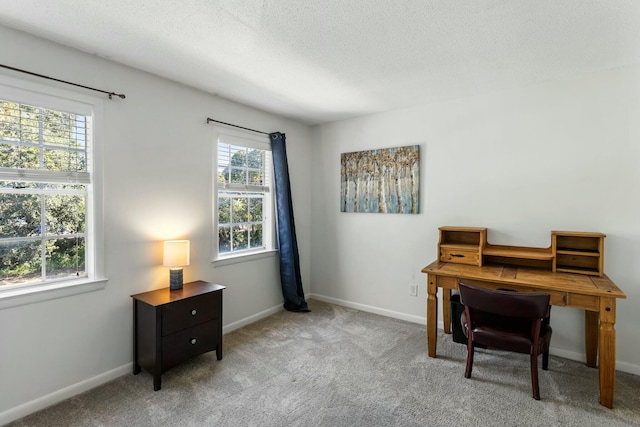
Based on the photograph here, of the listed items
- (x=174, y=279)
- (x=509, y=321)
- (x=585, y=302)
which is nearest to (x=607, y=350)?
(x=585, y=302)

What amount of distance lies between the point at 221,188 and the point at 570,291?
3.00m

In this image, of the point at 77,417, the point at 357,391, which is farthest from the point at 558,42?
the point at 77,417

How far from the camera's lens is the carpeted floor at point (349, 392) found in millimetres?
1951

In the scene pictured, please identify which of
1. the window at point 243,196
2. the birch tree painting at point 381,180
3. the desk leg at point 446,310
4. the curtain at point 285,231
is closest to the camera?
the desk leg at point 446,310

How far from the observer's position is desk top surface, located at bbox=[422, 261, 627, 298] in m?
2.14

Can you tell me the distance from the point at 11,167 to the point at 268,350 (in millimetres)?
2251

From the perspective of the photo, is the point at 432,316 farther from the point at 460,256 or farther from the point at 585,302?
the point at 585,302

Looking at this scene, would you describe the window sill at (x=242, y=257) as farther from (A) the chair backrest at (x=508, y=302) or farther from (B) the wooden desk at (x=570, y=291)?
(A) the chair backrest at (x=508, y=302)

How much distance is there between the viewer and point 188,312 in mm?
2479

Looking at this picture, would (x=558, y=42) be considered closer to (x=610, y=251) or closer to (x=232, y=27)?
(x=610, y=251)

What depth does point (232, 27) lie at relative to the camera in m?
1.93

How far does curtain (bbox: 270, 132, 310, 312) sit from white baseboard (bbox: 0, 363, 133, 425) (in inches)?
68.8

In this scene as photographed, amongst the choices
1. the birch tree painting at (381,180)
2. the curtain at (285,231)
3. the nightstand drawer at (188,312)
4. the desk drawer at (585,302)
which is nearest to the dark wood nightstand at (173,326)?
the nightstand drawer at (188,312)

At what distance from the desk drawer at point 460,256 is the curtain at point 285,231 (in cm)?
166
